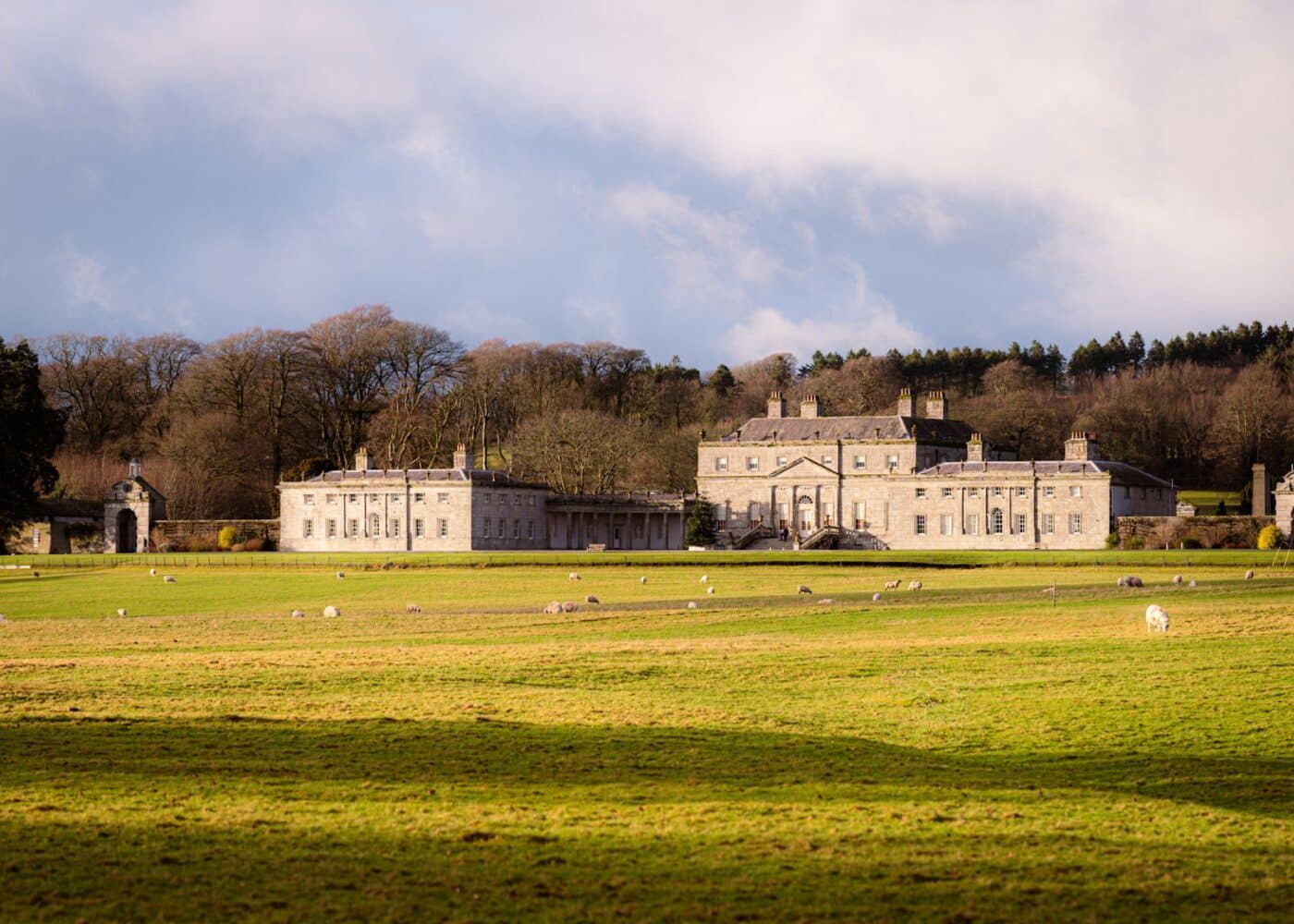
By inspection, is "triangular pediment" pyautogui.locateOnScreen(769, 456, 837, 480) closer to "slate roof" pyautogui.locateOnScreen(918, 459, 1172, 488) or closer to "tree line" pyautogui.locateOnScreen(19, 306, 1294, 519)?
"slate roof" pyautogui.locateOnScreen(918, 459, 1172, 488)

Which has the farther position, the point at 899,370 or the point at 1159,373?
the point at 899,370

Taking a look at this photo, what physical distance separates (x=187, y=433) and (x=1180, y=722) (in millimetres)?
95853

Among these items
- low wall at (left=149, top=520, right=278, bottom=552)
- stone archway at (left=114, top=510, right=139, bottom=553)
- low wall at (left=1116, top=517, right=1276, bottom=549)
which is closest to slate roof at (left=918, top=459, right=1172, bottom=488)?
low wall at (left=1116, top=517, right=1276, bottom=549)

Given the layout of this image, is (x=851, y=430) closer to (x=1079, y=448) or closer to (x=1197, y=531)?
(x=1079, y=448)

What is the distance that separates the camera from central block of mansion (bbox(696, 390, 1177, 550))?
84.2 metres

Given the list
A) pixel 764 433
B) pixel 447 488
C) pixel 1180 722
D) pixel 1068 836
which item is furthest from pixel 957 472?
pixel 1068 836

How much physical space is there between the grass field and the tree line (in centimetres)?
8027

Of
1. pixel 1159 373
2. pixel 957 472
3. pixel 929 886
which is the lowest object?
pixel 929 886

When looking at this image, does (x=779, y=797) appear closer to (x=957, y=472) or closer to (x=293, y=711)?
(x=293, y=711)

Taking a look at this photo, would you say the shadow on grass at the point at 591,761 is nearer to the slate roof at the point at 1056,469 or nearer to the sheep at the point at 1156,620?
the sheep at the point at 1156,620

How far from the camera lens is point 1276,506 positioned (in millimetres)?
82062

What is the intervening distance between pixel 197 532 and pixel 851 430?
41.4m

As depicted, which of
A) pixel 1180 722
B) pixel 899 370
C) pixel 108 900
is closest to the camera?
pixel 108 900

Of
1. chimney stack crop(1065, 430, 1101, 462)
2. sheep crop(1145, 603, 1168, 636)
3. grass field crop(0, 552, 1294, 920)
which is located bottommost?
grass field crop(0, 552, 1294, 920)
